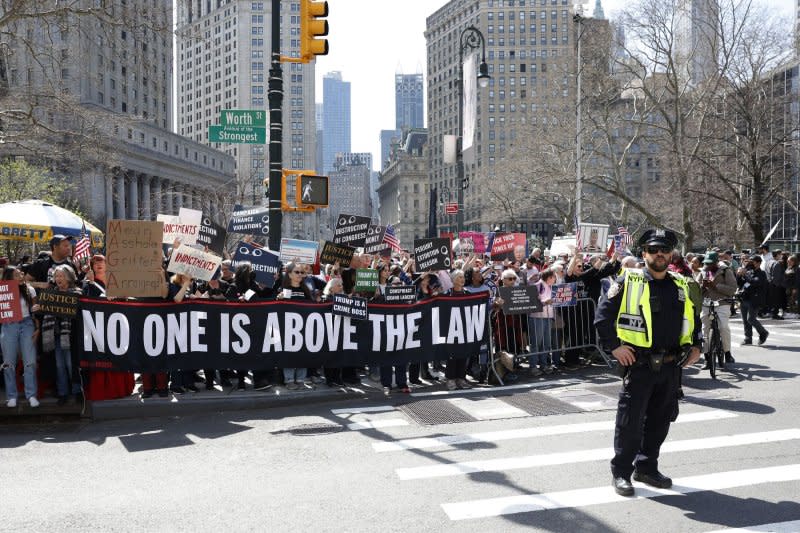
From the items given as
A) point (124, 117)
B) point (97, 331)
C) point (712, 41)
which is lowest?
point (97, 331)

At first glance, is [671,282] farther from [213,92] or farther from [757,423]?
[213,92]

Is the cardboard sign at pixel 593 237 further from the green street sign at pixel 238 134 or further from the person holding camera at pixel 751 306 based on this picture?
the green street sign at pixel 238 134

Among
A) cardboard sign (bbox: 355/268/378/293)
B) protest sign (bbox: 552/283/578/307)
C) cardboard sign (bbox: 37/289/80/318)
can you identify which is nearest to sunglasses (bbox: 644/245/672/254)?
cardboard sign (bbox: 355/268/378/293)

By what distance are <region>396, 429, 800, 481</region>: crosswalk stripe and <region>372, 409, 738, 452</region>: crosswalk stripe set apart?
0.71 meters

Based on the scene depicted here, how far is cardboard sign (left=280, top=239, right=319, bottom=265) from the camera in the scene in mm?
10703

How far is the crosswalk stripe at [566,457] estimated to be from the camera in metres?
6.17

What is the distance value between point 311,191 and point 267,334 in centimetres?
287

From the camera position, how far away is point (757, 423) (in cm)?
762

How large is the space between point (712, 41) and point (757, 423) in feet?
96.5

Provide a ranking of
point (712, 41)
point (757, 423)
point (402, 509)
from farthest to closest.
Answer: point (712, 41) < point (757, 423) < point (402, 509)

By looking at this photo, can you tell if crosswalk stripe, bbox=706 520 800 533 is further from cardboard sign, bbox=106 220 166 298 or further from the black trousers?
cardboard sign, bbox=106 220 166 298

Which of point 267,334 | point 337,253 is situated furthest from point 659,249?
point 337,253

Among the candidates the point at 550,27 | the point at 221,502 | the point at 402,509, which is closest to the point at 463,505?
the point at 402,509

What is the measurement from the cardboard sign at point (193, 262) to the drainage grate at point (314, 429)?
252 centimetres
